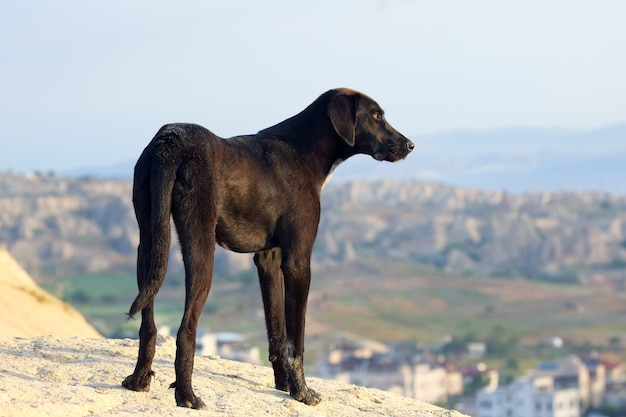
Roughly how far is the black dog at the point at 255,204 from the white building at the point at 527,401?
77.0 m

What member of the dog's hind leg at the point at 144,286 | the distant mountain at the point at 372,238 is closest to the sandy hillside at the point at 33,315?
the dog's hind leg at the point at 144,286

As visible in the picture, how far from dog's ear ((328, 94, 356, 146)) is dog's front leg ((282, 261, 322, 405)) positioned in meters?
1.14

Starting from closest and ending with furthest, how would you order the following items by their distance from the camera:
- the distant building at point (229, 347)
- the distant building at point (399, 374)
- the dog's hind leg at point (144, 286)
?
the dog's hind leg at point (144, 286), the distant building at point (229, 347), the distant building at point (399, 374)

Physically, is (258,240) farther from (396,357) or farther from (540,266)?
(540,266)

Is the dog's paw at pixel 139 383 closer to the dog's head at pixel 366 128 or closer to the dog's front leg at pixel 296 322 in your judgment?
the dog's front leg at pixel 296 322

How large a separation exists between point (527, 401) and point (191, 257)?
81041 mm

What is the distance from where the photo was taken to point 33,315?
23719 millimetres

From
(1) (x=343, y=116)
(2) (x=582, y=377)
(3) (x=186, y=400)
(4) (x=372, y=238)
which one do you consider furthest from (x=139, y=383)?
(4) (x=372, y=238)

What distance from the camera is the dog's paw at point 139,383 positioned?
415 inches

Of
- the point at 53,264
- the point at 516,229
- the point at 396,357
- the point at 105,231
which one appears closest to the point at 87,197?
the point at 105,231

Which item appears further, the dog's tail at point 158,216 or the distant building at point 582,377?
the distant building at point 582,377

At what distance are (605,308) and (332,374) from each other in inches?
1909

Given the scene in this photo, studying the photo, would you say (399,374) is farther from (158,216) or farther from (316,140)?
(158,216)

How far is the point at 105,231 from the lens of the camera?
17862cm
